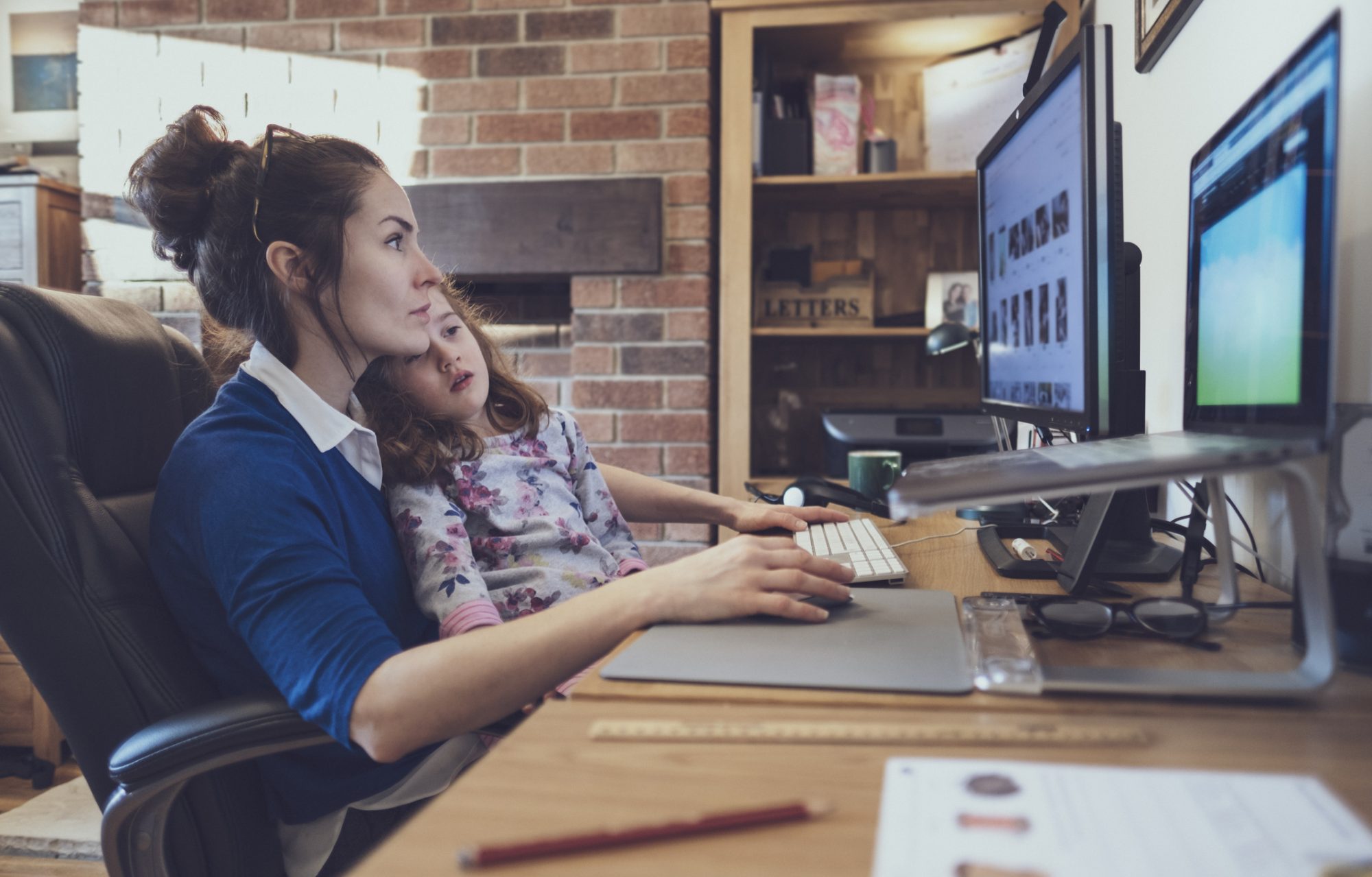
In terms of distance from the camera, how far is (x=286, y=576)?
0.74 meters

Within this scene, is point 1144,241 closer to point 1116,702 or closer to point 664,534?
point 1116,702

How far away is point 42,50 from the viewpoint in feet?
9.27

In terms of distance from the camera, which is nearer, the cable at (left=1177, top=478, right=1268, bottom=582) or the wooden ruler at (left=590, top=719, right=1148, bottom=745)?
the wooden ruler at (left=590, top=719, right=1148, bottom=745)

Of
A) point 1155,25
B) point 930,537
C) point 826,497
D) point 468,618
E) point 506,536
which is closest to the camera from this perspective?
point 468,618

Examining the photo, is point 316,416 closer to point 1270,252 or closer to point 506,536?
point 506,536

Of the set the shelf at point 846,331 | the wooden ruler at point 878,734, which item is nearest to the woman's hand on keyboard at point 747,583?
the wooden ruler at point 878,734

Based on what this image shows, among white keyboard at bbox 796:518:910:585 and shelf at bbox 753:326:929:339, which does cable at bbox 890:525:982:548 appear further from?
shelf at bbox 753:326:929:339

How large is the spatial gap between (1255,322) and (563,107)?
199cm

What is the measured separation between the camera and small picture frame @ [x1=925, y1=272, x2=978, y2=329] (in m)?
2.46

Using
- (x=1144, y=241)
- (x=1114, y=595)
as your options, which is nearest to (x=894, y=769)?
(x=1114, y=595)

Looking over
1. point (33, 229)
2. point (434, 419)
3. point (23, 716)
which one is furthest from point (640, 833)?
point (33, 229)

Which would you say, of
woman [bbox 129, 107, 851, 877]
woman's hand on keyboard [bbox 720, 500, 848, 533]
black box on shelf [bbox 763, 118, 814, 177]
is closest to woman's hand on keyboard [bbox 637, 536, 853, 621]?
woman [bbox 129, 107, 851, 877]

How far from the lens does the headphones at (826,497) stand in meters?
1.46

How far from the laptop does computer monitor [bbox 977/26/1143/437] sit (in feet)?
0.28
